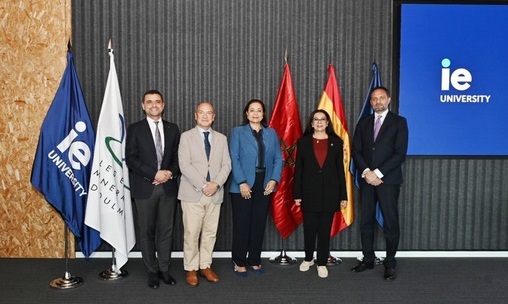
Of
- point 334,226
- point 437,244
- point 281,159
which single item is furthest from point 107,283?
point 437,244

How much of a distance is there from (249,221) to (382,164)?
121 cm

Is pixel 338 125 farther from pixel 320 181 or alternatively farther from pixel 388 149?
pixel 320 181

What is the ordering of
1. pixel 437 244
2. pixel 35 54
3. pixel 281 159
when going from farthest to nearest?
pixel 437 244
pixel 35 54
pixel 281 159

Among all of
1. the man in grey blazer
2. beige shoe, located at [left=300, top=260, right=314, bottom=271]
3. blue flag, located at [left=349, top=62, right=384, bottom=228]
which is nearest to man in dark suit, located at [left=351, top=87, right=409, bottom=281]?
blue flag, located at [left=349, top=62, right=384, bottom=228]

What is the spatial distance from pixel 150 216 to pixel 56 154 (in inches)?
35.4

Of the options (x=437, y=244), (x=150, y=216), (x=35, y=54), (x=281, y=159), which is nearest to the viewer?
(x=150, y=216)

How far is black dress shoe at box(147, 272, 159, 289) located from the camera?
12.0ft

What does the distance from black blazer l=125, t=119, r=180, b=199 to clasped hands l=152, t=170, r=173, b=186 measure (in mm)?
25

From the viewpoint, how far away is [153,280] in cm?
367

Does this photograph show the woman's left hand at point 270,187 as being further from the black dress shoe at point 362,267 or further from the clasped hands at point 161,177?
the black dress shoe at point 362,267

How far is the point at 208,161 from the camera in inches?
146

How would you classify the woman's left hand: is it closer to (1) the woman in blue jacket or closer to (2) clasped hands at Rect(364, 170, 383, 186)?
(1) the woman in blue jacket

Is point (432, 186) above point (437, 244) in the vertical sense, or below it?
above

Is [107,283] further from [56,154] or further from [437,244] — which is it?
[437,244]
